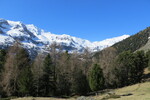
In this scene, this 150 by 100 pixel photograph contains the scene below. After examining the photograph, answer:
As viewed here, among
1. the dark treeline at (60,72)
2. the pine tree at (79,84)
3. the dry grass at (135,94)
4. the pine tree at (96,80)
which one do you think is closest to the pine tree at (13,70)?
the dark treeline at (60,72)

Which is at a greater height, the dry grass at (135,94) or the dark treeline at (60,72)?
the dark treeline at (60,72)

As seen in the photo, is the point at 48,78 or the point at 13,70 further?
the point at 48,78

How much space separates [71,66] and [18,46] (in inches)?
751

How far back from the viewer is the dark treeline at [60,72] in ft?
150

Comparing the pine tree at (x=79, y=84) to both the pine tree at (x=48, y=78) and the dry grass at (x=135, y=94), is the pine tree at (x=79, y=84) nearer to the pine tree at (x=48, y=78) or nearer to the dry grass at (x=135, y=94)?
the pine tree at (x=48, y=78)

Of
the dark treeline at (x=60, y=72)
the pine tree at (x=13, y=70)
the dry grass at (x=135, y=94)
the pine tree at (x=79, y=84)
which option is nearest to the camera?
the dry grass at (x=135, y=94)

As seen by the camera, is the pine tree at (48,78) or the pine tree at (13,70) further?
the pine tree at (48,78)

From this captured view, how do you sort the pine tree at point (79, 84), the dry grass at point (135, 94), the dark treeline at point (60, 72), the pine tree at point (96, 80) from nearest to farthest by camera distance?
the dry grass at point (135, 94) < the dark treeline at point (60, 72) < the pine tree at point (96, 80) < the pine tree at point (79, 84)

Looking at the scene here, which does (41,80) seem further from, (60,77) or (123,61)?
(123,61)

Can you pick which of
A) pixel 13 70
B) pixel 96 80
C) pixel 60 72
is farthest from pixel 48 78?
pixel 96 80

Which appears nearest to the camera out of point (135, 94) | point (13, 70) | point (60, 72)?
point (135, 94)

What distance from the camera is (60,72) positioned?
5678 centimetres

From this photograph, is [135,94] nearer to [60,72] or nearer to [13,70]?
[60,72]

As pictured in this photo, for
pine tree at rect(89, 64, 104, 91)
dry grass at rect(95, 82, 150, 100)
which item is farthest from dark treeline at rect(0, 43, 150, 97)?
dry grass at rect(95, 82, 150, 100)
